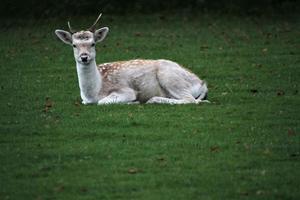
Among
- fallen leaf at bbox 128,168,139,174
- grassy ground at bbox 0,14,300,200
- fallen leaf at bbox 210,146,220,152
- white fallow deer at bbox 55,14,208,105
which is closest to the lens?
grassy ground at bbox 0,14,300,200

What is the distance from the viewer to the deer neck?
43.1 ft

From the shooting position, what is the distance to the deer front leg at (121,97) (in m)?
13.1

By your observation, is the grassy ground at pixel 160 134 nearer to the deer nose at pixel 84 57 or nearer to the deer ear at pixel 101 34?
the deer nose at pixel 84 57

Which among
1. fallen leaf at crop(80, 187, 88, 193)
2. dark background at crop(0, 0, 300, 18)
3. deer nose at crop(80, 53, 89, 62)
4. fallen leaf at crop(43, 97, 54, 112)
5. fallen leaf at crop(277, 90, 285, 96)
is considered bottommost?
dark background at crop(0, 0, 300, 18)

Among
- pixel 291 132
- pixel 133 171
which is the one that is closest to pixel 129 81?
pixel 291 132

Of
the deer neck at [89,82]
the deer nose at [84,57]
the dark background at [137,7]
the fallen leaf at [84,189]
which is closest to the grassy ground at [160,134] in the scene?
the fallen leaf at [84,189]

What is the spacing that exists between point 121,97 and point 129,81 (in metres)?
0.40

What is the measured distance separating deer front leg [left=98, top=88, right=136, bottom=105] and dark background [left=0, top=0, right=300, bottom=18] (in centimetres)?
1274

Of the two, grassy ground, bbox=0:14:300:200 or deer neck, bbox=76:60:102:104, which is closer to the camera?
grassy ground, bbox=0:14:300:200

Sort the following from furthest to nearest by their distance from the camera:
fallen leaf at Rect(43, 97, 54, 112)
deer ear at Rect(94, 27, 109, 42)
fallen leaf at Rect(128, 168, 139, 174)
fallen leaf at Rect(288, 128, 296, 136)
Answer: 1. deer ear at Rect(94, 27, 109, 42)
2. fallen leaf at Rect(43, 97, 54, 112)
3. fallen leaf at Rect(288, 128, 296, 136)
4. fallen leaf at Rect(128, 168, 139, 174)

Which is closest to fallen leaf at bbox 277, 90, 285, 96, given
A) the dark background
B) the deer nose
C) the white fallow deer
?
the white fallow deer

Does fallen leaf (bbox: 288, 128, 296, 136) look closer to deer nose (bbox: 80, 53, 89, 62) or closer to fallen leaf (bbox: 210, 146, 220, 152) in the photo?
fallen leaf (bbox: 210, 146, 220, 152)

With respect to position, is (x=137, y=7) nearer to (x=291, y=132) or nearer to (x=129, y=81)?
(x=129, y=81)

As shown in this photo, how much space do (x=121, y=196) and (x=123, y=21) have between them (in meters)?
17.7
